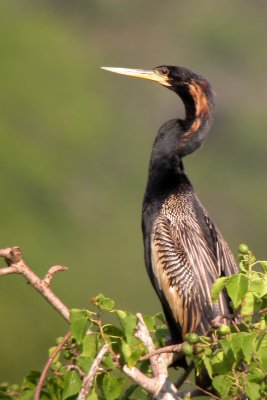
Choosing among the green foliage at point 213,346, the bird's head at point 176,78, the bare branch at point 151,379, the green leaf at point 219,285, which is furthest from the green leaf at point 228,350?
the bird's head at point 176,78

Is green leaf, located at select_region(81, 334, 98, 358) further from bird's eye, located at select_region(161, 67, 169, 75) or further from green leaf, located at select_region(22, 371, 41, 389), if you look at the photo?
bird's eye, located at select_region(161, 67, 169, 75)

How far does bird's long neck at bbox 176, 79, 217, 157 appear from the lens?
4449 mm

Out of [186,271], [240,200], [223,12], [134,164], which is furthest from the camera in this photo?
[223,12]

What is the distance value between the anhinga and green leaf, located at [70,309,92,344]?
984 mm

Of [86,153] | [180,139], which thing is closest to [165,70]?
[180,139]

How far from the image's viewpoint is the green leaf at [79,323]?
2.98 metres

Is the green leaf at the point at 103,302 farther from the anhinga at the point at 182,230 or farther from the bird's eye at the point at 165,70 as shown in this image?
the bird's eye at the point at 165,70

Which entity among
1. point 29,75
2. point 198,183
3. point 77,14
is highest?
point 77,14

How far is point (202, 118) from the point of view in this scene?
4.51m

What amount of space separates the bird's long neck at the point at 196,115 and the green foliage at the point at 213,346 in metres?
1.33

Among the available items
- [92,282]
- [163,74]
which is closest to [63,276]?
[92,282]

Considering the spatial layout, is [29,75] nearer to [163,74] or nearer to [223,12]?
[223,12]

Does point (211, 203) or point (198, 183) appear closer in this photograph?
point (211, 203)

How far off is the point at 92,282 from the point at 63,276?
0.48 metres
